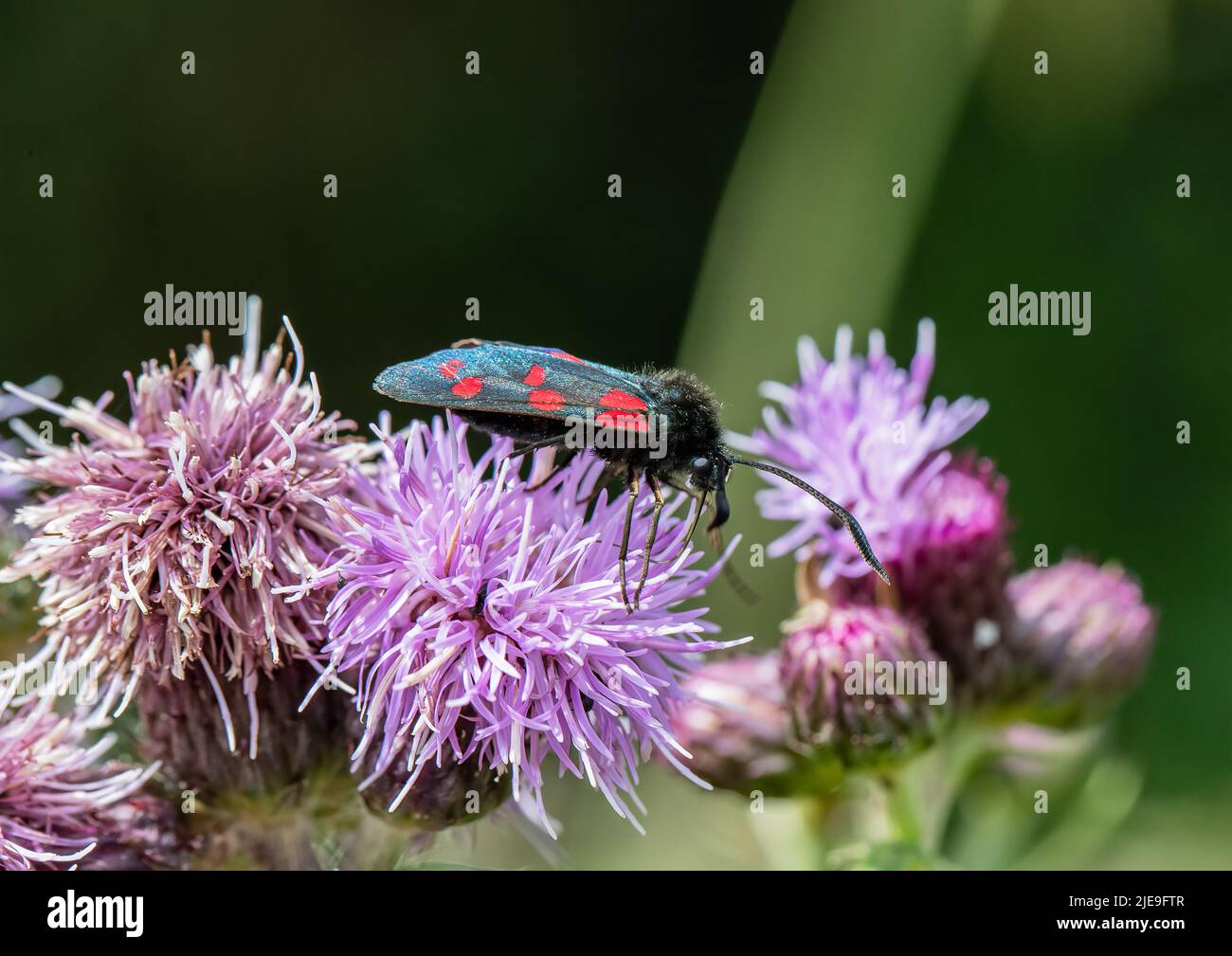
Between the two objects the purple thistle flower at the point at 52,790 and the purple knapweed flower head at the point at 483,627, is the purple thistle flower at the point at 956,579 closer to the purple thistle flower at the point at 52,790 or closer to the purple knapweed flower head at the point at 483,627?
the purple knapweed flower head at the point at 483,627

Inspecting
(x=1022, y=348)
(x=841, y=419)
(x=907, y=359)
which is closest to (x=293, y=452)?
(x=841, y=419)

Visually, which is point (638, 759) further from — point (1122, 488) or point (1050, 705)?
point (1122, 488)

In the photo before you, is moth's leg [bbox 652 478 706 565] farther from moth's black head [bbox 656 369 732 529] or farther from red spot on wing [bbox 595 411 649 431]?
red spot on wing [bbox 595 411 649 431]

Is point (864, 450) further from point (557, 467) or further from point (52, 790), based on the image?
point (52, 790)

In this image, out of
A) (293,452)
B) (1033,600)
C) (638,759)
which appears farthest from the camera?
(1033,600)

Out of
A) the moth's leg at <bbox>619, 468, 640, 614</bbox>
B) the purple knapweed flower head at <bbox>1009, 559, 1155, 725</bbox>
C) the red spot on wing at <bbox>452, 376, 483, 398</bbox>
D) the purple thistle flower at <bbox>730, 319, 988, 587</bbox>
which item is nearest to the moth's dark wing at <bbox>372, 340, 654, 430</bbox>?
the red spot on wing at <bbox>452, 376, 483, 398</bbox>
